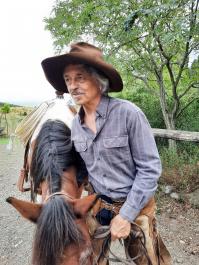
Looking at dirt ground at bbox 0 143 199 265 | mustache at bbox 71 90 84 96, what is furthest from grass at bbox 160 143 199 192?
mustache at bbox 71 90 84 96

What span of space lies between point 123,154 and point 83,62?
0.62 m

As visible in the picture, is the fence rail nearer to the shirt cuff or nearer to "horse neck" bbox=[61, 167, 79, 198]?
"horse neck" bbox=[61, 167, 79, 198]

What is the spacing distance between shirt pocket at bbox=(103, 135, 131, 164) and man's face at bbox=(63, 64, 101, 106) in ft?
0.95

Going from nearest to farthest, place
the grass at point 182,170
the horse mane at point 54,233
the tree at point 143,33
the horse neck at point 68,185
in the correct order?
the horse mane at point 54,233 < the horse neck at point 68,185 < the tree at point 143,33 < the grass at point 182,170

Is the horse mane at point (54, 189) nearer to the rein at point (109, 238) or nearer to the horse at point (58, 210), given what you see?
the horse at point (58, 210)

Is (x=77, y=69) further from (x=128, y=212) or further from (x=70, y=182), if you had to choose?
(x=128, y=212)

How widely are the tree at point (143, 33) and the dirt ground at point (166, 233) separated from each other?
183cm

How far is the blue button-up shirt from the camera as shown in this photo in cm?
164

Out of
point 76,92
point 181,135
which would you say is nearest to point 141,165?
point 76,92

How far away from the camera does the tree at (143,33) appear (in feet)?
12.9

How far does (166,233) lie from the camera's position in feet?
11.8

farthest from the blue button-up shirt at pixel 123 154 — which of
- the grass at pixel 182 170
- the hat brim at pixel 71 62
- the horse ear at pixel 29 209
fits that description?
the grass at pixel 182 170

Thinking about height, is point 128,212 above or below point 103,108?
below

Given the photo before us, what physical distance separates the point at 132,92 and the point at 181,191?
3.87 m
